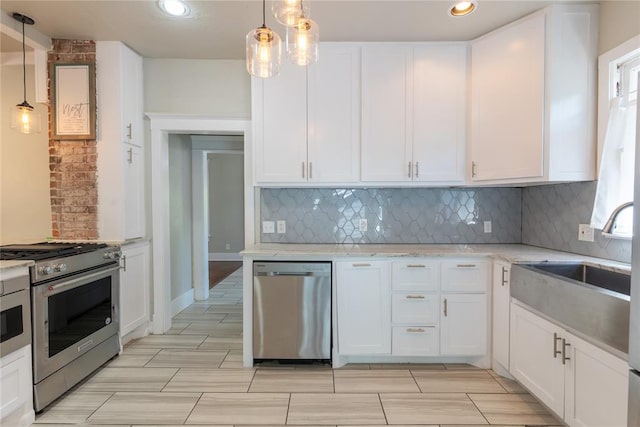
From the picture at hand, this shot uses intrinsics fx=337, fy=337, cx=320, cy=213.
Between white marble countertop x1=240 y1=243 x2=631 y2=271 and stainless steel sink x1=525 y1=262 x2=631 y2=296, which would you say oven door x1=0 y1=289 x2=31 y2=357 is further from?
stainless steel sink x1=525 y1=262 x2=631 y2=296

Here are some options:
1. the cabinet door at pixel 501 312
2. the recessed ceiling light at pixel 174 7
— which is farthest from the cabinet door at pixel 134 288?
the cabinet door at pixel 501 312

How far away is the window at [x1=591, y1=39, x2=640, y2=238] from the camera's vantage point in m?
2.09

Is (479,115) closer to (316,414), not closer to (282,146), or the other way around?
(282,146)

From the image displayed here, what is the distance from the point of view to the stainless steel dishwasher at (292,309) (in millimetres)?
2590

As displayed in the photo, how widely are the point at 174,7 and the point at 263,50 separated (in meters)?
1.29

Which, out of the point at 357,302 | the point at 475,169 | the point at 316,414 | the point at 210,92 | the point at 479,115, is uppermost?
the point at 210,92

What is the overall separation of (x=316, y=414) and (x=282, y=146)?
78.3 inches

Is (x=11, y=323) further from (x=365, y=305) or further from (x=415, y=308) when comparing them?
(x=415, y=308)

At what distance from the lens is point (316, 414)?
6.77 feet

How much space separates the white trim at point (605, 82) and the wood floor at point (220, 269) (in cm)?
498

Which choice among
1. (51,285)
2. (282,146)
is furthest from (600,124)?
(51,285)

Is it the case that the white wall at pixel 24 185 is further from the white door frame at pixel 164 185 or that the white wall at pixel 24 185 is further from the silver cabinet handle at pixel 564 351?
the silver cabinet handle at pixel 564 351

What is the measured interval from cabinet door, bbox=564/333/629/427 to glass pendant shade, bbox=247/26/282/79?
203cm

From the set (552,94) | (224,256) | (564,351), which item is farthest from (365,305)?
(224,256)
